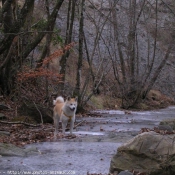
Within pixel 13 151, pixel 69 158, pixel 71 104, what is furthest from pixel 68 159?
pixel 71 104

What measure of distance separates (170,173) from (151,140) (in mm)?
727

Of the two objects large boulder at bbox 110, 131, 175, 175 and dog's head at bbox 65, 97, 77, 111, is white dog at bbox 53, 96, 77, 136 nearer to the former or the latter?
dog's head at bbox 65, 97, 77, 111

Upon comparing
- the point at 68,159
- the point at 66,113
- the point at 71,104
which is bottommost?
the point at 68,159

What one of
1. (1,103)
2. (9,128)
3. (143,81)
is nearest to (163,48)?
(143,81)

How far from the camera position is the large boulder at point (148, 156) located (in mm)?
6426

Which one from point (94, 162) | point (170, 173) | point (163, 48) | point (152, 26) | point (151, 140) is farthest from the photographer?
point (163, 48)

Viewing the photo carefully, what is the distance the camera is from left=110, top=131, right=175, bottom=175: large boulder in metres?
6.43

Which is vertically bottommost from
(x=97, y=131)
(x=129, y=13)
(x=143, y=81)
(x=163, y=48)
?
(x=97, y=131)

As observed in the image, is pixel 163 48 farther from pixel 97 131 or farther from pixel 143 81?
pixel 97 131

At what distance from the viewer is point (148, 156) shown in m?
6.67

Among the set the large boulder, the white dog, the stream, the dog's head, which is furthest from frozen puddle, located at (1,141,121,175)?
the dog's head

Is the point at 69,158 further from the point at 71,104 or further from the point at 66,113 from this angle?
the point at 71,104

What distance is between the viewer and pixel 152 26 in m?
30.6

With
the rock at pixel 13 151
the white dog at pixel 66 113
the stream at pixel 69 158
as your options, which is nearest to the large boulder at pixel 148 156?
the stream at pixel 69 158
